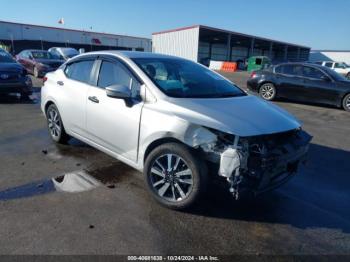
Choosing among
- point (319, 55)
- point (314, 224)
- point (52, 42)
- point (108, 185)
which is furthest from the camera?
point (319, 55)

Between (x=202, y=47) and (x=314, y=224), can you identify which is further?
(x=202, y=47)

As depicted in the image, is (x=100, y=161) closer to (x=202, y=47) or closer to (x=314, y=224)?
(x=314, y=224)

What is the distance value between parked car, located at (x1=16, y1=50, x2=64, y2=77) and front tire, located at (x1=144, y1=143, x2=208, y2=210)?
1437 cm

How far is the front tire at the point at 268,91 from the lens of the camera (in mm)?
12000

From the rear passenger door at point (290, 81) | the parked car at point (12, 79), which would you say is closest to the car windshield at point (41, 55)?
the parked car at point (12, 79)

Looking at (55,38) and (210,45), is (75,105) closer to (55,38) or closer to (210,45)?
(55,38)

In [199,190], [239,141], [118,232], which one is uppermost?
[239,141]

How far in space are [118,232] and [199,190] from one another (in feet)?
2.91

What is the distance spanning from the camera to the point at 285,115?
3713 millimetres

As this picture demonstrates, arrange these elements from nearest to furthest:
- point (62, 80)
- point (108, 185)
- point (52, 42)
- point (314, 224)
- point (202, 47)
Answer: point (314, 224) → point (108, 185) → point (62, 80) → point (52, 42) → point (202, 47)

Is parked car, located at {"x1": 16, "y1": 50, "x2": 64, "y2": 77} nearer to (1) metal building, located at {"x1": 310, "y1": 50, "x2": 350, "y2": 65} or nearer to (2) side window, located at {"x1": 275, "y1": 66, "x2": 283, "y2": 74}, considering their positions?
(2) side window, located at {"x1": 275, "y1": 66, "x2": 283, "y2": 74}

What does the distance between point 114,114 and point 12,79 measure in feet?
24.2

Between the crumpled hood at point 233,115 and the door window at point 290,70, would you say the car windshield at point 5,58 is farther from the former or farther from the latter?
the door window at point 290,70

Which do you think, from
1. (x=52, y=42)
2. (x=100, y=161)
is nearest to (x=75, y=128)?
(x=100, y=161)
